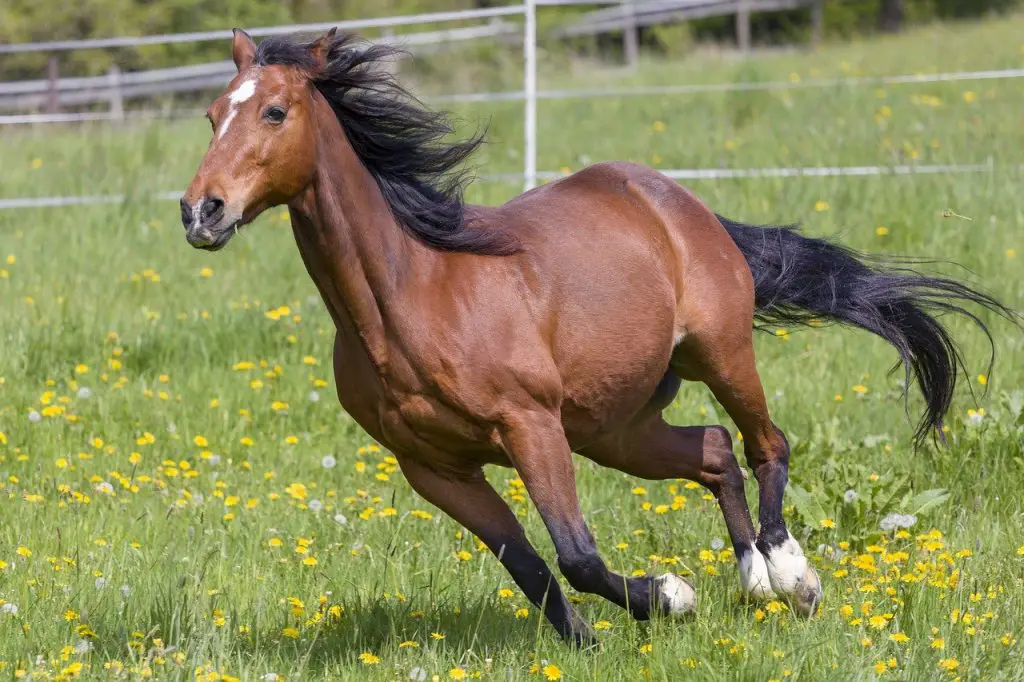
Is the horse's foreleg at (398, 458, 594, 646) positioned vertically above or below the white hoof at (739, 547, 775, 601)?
above

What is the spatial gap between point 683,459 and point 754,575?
0.49 m

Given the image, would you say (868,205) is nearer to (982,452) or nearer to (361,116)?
(982,452)

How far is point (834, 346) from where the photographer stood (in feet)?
23.9

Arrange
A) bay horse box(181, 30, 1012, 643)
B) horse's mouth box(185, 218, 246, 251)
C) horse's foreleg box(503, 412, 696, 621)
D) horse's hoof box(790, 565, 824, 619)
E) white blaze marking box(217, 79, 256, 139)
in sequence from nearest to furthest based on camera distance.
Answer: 1. horse's mouth box(185, 218, 246, 251)
2. white blaze marking box(217, 79, 256, 139)
3. bay horse box(181, 30, 1012, 643)
4. horse's foreleg box(503, 412, 696, 621)
5. horse's hoof box(790, 565, 824, 619)

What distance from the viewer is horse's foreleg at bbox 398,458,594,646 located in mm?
4070

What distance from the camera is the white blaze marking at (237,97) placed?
11.4 feet

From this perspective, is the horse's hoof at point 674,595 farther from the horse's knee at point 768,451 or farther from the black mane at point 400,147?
the black mane at point 400,147

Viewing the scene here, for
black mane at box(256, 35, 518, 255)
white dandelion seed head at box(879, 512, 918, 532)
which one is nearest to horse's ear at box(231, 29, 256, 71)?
black mane at box(256, 35, 518, 255)

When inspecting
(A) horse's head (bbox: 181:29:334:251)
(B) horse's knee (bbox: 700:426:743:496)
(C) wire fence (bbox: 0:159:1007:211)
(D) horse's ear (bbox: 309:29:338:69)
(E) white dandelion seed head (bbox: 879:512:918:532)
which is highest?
(D) horse's ear (bbox: 309:29:338:69)

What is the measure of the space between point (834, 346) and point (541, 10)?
19.8m

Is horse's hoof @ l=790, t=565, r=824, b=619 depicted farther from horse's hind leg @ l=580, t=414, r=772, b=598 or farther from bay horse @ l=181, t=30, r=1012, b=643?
horse's hind leg @ l=580, t=414, r=772, b=598

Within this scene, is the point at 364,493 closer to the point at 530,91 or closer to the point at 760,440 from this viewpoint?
the point at 760,440

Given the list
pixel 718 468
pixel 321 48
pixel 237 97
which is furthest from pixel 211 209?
pixel 718 468

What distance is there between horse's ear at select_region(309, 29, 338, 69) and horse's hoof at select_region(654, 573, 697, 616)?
180 centimetres
